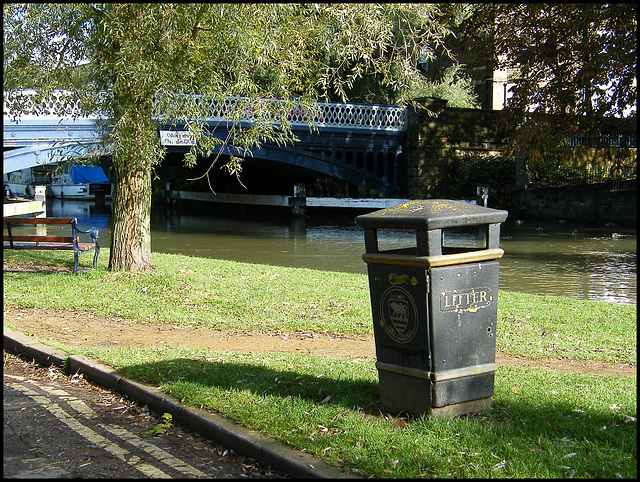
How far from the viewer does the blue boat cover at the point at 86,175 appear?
49875 mm

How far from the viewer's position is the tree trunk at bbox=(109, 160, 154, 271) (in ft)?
37.6

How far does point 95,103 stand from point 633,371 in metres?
8.38

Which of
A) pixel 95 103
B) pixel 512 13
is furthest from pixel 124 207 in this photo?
pixel 512 13

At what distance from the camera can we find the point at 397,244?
22.3m

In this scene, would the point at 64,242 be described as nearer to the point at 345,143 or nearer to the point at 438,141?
the point at 345,143

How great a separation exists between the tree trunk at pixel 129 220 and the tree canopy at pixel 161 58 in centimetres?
2

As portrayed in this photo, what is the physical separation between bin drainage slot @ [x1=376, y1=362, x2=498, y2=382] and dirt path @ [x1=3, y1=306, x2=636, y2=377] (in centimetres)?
248

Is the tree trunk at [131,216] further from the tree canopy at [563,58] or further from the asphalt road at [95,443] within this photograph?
the tree canopy at [563,58]

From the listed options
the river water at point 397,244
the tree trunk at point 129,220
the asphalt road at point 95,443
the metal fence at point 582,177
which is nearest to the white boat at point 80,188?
the river water at point 397,244

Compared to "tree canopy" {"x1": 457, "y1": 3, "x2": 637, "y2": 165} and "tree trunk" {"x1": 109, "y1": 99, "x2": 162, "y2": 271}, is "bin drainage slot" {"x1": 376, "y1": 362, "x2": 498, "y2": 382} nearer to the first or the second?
"tree canopy" {"x1": 457, "y1": 3, "x2": 637, "y2": 165}

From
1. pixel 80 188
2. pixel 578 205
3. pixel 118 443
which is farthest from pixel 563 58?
pixel 80 188

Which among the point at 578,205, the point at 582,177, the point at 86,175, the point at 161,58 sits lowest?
the point at 578,205

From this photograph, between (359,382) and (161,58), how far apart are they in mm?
5658

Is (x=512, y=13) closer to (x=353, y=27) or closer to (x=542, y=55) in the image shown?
(x=542, y=55)
